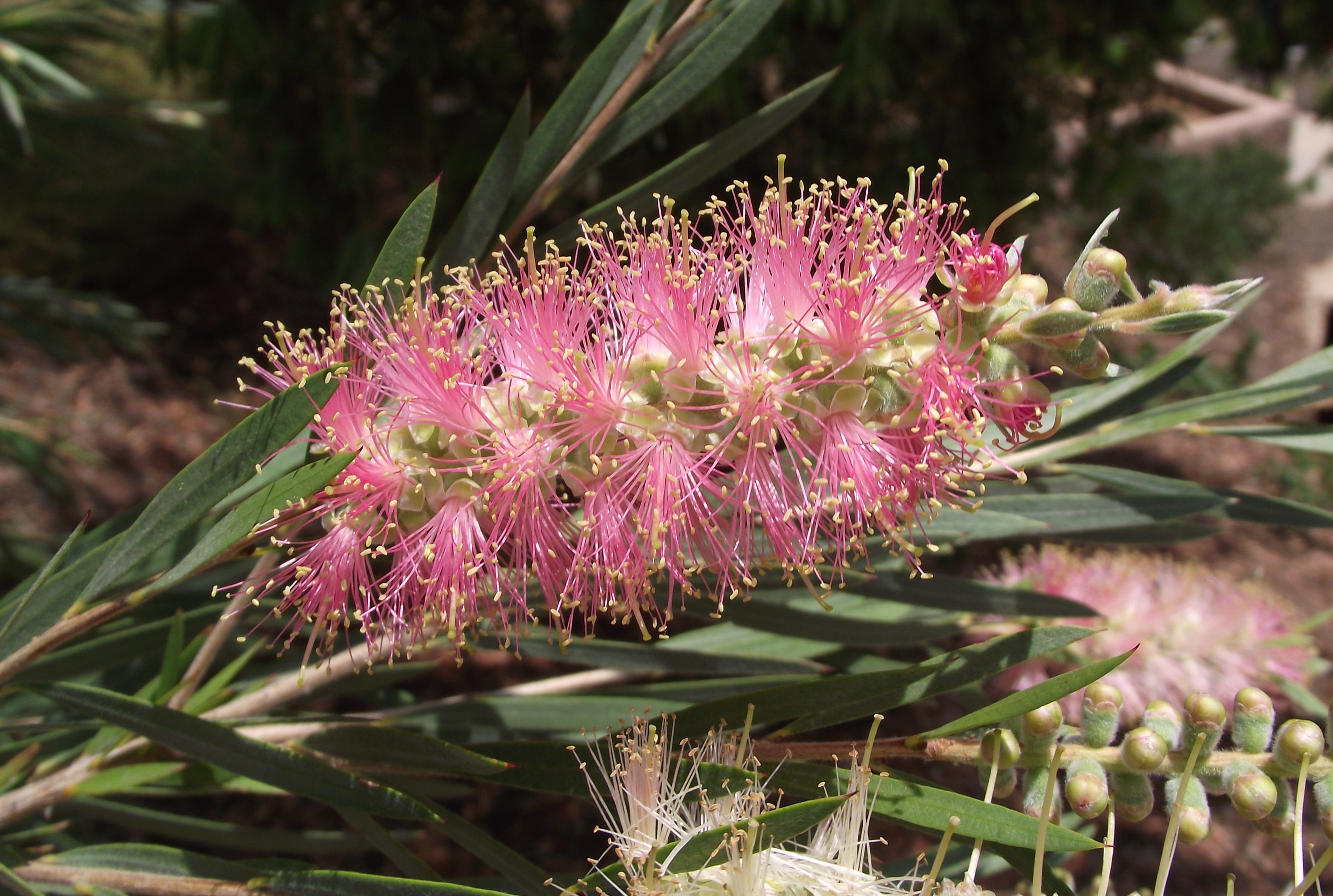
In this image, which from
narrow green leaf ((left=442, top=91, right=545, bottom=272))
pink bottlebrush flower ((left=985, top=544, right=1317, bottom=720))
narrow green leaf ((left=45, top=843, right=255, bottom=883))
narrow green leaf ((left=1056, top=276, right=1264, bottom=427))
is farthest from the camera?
pink bottlebrush flower ((left=985, top=544, right=1317, bottom=720))

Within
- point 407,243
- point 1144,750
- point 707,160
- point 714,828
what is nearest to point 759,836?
point 714,828

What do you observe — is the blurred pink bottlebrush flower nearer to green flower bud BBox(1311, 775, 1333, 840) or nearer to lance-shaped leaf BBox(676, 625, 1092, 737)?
lance-shaped leaf BBox(676, 625, 1092, 737)

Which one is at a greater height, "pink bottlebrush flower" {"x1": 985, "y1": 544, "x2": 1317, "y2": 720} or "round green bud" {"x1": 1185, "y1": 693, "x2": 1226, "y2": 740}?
"round green bud" {"x1": 1185, "y1": 693, "x2": 1226, "y2": 740}

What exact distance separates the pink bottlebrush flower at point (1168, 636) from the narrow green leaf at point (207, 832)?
96 centimetres

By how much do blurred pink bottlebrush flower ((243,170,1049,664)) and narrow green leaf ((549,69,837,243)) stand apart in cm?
15

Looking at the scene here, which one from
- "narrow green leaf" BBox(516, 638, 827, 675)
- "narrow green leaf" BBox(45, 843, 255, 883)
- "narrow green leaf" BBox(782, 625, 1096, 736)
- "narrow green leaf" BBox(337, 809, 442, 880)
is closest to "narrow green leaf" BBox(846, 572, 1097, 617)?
"narrow green leaf" BBox(516, 638, 827, 675)

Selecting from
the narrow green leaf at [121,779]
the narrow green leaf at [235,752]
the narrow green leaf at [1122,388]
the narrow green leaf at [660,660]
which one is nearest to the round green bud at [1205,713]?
the narrow green leaf at [660,660]

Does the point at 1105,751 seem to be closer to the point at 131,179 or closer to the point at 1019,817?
the point at 1019,817

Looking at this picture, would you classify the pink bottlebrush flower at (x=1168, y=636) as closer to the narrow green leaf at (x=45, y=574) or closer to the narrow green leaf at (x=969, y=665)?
the narrow green leaf at (x=969, y=665)

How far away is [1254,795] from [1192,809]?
0.15 ft

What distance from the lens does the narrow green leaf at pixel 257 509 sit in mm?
620

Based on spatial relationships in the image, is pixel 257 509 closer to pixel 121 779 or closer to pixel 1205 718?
pixel 121 779

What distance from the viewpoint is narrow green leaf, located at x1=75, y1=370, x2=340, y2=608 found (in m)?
0.63

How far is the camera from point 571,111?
960 mm
